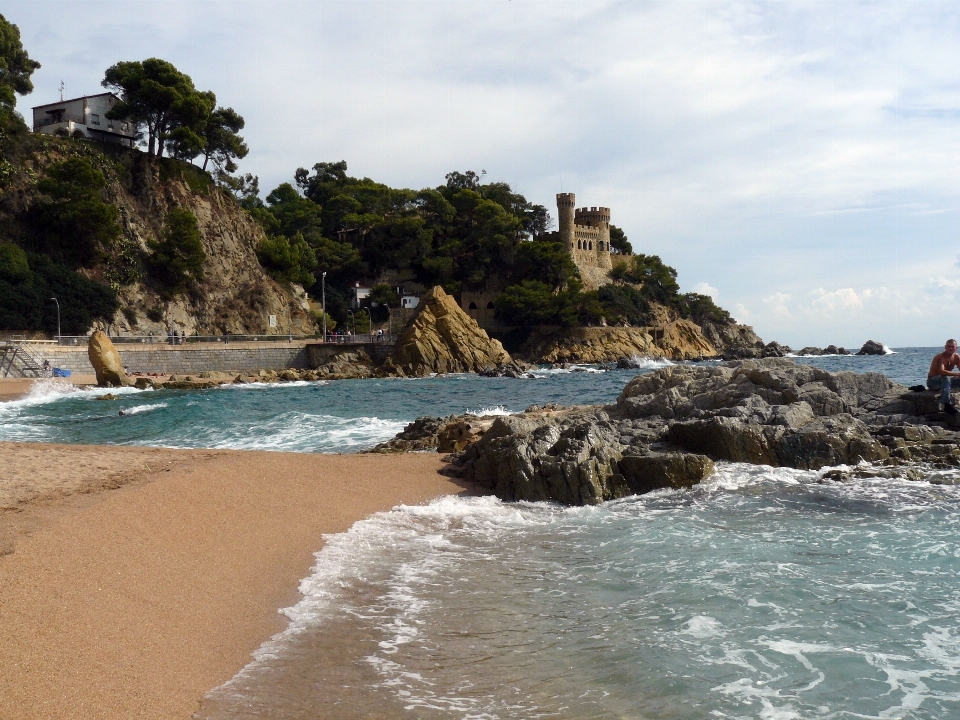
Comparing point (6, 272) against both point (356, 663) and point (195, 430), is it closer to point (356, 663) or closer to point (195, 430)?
point (195, 430)

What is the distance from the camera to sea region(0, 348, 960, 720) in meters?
4.55

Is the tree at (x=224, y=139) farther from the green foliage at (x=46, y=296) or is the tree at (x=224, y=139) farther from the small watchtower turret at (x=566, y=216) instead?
the small watchtower turret at (x=566, y=216)

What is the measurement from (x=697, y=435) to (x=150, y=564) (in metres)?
8.34

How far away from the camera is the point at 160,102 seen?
173 ft

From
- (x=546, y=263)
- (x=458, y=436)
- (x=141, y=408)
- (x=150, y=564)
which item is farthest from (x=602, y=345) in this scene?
(x=150, y=564)

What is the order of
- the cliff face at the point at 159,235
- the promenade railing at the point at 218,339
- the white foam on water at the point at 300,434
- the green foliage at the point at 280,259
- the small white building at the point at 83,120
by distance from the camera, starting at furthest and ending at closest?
1. the green foliage at the point at 280,259
2. the small white building at the point at 83,120
3. the cliff face at the point at 159,235
4. the promenade railing at the point at 218,339
5. the white foam on water at the point at 300,434

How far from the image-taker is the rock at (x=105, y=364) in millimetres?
35719

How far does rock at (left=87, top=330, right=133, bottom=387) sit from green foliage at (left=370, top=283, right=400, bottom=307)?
3468cm

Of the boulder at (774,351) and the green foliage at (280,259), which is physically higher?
the green foliage at (280,259)

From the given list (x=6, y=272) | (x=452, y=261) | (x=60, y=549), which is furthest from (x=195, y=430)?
(x=452, y=261)

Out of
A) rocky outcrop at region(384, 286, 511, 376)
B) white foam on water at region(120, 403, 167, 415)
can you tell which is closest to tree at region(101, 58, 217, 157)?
rocky outcrop at region(384, 286, 511, 376)

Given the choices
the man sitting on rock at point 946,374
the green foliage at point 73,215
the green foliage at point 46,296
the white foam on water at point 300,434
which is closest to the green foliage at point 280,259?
the green foliage at point 73,215

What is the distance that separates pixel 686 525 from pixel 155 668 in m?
5.85

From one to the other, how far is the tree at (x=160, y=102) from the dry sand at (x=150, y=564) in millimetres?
47714
